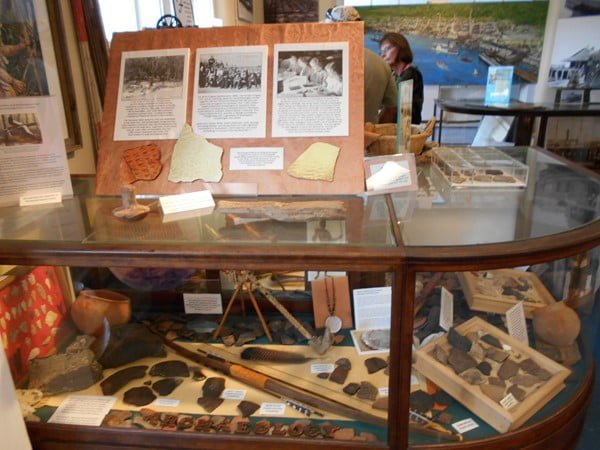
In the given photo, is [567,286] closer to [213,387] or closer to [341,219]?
[341,219]

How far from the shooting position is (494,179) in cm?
126

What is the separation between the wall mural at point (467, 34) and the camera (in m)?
5.99

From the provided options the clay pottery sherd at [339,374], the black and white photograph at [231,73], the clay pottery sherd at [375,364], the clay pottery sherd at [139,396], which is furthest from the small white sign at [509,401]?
the black and white photograph at [231,73]

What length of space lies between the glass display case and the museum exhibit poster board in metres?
0.09

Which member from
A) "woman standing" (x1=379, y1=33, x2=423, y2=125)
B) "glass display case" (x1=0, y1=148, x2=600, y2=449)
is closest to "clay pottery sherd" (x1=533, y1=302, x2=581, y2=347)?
"glass display case" (x1=0, y1=148, x2=600, y2=449)

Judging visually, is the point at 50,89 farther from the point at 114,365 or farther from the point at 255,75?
the point at 114,365

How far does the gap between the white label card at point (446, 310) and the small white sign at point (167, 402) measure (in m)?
0.66

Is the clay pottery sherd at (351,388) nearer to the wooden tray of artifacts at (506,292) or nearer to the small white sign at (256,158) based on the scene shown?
the wooden tray of artifacts at (506,292)

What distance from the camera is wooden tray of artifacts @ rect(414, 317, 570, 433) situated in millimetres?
1002

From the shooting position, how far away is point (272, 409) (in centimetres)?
108

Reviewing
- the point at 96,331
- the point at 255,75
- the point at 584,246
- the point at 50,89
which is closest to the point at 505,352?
the point at 584,246

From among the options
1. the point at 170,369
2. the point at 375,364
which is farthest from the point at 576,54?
the point at 170,369

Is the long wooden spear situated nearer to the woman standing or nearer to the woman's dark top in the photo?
the woman's dark top

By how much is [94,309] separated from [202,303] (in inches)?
12.1
